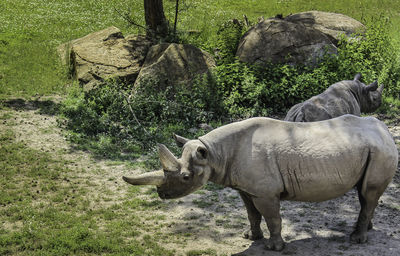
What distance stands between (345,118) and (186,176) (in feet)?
9.38

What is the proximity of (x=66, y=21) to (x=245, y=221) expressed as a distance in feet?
57.1

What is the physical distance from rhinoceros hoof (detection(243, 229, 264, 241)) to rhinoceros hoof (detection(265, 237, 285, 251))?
0.38 meters

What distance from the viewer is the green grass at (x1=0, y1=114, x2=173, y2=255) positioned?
7.80m

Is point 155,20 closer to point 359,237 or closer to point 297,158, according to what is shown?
point 297,158

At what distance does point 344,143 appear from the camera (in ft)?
24.6

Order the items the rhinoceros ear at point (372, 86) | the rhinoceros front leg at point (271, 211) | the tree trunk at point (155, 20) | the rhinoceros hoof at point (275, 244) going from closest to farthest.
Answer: the rhinoceros front leg at point (271, 211) → the rhinoceros hoof at point (275, 244) → the rhinoceros ear at point (372, 86) → the tree trunk at point (155, 20)

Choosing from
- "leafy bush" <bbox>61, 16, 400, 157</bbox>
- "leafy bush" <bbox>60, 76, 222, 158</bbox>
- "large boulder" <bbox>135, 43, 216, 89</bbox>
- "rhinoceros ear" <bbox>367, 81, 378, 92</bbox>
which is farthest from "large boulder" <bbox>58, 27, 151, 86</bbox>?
"rhinoceros ear" <bbox>367, 81, 378, 92</bbox>

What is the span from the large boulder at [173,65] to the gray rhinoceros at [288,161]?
8.14m

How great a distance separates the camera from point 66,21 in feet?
76.4

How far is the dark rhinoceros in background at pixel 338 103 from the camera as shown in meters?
9.83

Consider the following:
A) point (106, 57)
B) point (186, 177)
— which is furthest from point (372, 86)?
point (106, 57)

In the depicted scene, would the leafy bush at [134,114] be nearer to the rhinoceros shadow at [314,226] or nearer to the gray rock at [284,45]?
the gray rock at [284,45]

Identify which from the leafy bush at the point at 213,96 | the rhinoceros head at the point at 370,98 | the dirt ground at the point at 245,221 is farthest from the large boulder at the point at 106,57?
the rhinoceros head at the point at 370,98

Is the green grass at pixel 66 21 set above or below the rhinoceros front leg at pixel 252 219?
above
